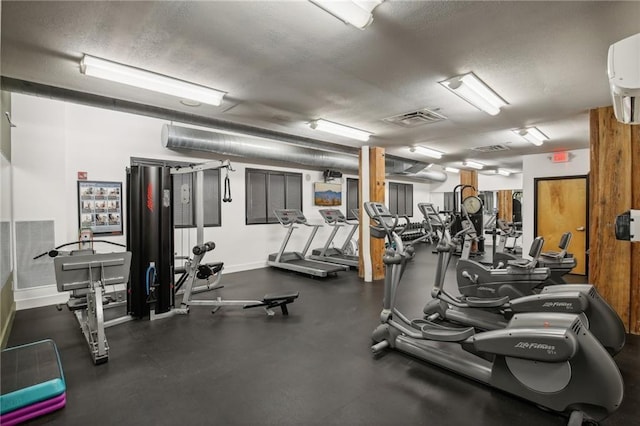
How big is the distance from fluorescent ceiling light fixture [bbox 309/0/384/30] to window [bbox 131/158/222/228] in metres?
4.39

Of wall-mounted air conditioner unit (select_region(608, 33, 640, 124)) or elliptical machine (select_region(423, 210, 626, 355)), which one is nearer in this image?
wall-mounted air conditioner unit (select_region(608, 33, 640, 124))

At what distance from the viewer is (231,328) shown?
12.4 feet

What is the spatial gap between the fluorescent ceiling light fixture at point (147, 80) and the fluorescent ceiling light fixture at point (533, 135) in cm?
482

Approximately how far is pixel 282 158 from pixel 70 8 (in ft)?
15.7

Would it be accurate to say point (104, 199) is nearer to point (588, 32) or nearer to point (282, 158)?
point (282, 158)

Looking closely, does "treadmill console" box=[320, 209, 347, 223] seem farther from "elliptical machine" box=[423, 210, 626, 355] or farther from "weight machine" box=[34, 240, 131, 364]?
"weight machine" box=[34, 240, 131, 364]

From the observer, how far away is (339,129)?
17.1 feet

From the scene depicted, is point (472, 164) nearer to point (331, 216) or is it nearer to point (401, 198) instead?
point (401, 198)

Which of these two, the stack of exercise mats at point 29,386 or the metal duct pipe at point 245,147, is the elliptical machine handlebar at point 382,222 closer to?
the stack of exercise mats at point 29,386

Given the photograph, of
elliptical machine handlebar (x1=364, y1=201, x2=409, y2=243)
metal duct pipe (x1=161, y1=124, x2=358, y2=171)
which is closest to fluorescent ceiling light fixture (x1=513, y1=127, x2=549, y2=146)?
elliptical machine handlebar (x1=364, y1=201, x2=409, y2=243)

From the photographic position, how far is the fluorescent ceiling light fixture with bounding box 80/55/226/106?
2889 mm

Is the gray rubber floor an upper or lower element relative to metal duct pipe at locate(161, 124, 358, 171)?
lower

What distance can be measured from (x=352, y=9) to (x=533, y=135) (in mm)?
5031

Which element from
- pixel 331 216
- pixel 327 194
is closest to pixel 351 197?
pixel 327 194
